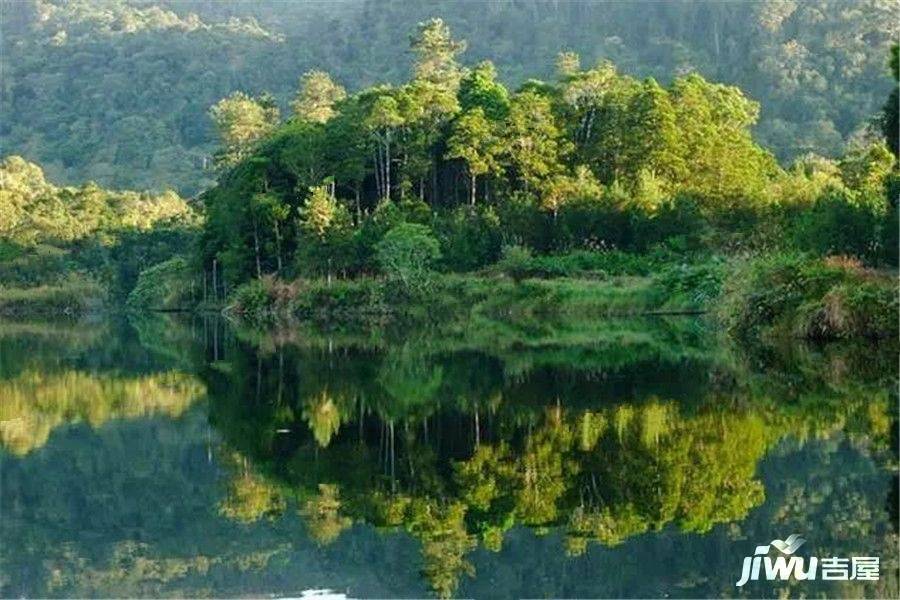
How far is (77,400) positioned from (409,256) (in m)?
30.0

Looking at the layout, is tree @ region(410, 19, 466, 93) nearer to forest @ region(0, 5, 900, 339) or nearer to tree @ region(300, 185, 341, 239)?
forest @ region(0, 5, 900, 339)

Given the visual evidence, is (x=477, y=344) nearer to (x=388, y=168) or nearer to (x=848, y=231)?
(x=848, y=231)

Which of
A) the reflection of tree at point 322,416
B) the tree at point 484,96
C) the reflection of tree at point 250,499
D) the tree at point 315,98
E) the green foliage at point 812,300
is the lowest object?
the reflection of tree at point 250,499

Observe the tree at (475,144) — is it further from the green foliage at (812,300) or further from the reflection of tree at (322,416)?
the reflection of tree at (322,416)

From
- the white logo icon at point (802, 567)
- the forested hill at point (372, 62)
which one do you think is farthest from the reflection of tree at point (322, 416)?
the forested hill at point (372, 62)

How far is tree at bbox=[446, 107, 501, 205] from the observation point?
180ft

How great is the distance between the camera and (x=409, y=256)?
51062 millimetres

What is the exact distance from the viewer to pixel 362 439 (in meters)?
15.2

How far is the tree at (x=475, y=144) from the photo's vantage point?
54.8m

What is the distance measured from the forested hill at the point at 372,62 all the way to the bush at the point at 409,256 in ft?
172

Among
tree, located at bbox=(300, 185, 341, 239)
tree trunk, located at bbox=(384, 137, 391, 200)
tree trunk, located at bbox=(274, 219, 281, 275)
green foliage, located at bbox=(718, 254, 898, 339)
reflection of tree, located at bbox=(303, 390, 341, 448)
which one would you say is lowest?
reflection of tree, located at bbox=(303, 390, 341, 448)

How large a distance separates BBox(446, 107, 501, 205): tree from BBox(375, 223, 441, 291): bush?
4633mm

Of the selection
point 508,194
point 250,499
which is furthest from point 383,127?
point 250,499

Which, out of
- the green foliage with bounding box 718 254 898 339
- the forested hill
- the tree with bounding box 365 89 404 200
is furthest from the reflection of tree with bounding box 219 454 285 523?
the forested hill
